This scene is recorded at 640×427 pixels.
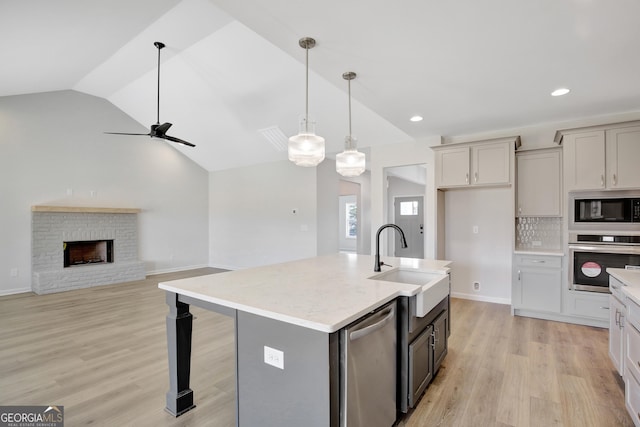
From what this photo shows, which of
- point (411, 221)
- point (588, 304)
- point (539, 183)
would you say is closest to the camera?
point (588, 304)

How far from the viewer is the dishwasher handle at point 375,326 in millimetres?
1387

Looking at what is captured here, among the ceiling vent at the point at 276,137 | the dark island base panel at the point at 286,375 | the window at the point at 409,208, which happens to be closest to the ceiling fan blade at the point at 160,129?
the ceiling vent at the point at 276,137

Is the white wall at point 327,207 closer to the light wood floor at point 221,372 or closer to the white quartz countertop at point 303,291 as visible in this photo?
the light wood floor at point 221,372

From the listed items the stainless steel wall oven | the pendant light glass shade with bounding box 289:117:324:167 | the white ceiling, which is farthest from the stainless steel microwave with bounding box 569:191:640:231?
the pendant light glass shade with bounding box 289:117:324:167

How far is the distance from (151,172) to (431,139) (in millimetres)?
5816

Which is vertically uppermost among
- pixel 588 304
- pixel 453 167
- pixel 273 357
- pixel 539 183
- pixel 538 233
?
pixel 453 167

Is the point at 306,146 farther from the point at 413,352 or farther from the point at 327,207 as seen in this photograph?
the point at 327,207

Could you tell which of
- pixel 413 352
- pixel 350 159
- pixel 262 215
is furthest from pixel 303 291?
pixel 262 215

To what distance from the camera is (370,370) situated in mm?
1537

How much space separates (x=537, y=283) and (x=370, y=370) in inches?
132

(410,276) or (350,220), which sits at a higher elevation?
(350,220)

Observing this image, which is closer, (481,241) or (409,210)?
(481,241)

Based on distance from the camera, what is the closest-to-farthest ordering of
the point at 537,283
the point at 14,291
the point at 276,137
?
the point at 537,283
the point at 14,291
the point at 276,137

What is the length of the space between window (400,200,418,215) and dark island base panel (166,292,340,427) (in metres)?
7.52
